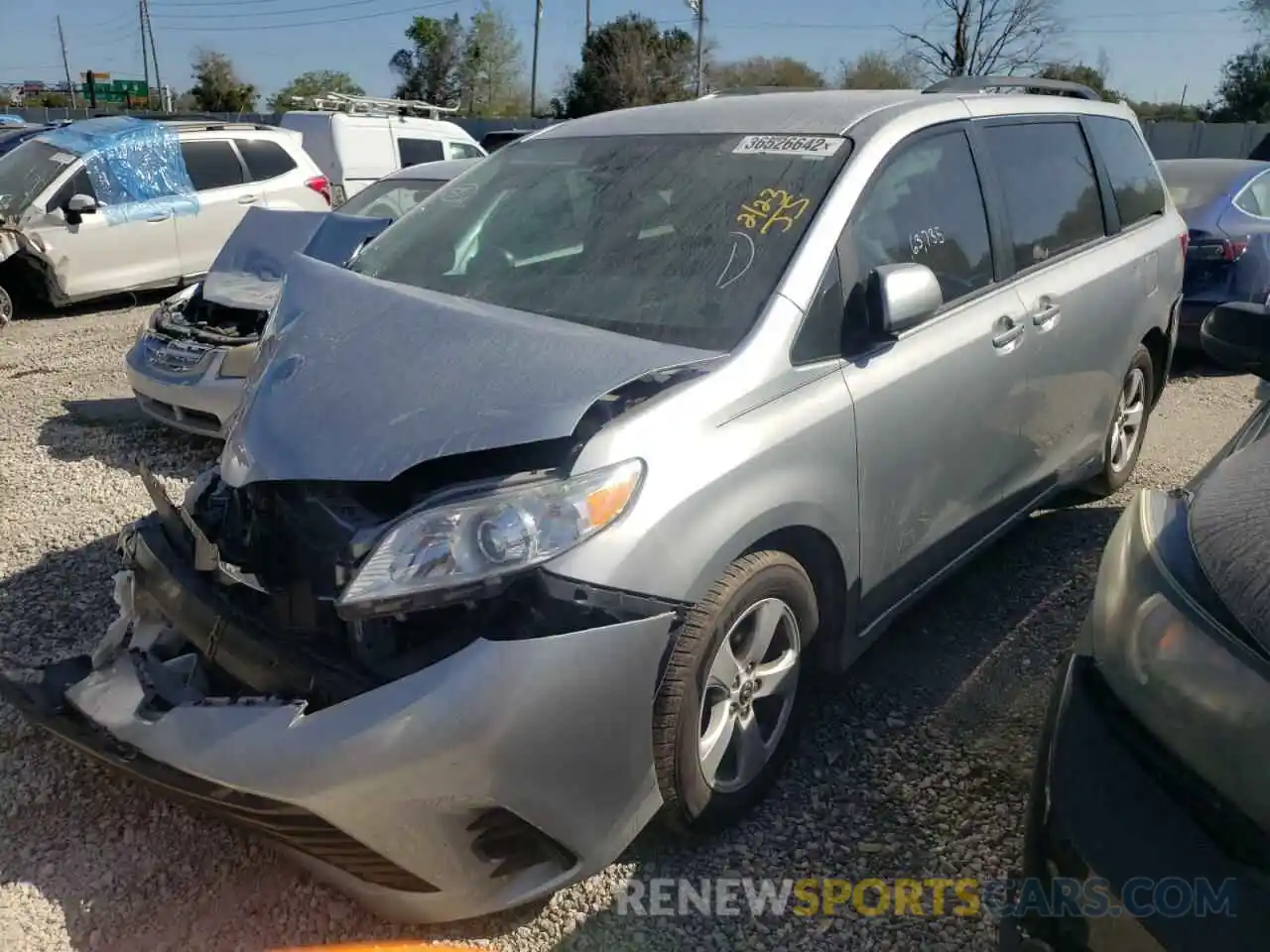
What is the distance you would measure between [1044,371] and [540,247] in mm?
1855

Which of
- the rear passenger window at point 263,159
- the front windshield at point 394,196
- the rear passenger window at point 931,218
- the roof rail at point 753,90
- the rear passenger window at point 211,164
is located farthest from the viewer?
the rear passenger window at point 263,159

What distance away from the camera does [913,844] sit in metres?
2.66

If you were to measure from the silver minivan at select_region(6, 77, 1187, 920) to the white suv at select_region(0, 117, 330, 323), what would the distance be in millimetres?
7494

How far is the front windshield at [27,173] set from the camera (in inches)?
372

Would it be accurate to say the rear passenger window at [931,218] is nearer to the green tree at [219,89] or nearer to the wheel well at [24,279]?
the wheel well at [24,279]

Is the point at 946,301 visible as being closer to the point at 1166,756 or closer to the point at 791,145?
the point at 791,145

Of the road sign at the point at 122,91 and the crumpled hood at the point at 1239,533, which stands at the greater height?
the crumpled hood at the point at 1239,533

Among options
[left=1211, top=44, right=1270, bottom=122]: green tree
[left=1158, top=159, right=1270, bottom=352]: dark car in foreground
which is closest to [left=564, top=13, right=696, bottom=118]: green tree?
[left=1211, top=44, right=1270, bottom=122]: green tree

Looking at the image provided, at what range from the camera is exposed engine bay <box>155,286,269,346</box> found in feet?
18.5

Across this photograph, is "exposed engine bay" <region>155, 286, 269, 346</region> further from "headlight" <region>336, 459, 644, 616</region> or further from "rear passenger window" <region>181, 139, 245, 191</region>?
"rear passenger window" <region>181, 139, 245, 191</region>

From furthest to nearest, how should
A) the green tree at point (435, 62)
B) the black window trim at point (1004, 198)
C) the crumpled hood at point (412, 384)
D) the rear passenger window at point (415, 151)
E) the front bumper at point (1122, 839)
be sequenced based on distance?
the green tree at point (435, 62) → the rear passenger window at point (415, 151) → the black window trim at point (1004, 198) → the crumpled hood at point (412, 384) → the front bumper at point (1122, 839)

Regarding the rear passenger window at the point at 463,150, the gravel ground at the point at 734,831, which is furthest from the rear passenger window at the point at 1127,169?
the rear passenger window at the point at 463,150

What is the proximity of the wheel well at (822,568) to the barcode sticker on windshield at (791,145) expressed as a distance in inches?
45.1

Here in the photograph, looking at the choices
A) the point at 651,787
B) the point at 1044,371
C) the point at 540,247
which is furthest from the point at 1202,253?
the point at 651,787
